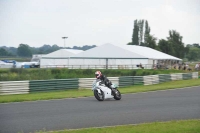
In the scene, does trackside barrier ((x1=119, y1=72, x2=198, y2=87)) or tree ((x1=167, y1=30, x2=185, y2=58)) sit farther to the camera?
tree ((x1=167, y1=30, x2=185, y2=58))

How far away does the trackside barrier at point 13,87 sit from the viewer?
21.1m

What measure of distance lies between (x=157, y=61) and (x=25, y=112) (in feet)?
174

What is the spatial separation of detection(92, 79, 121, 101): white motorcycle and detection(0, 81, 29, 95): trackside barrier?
6.22 m

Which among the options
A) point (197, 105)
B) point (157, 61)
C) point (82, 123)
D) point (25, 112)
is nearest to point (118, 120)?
point (82, 123)

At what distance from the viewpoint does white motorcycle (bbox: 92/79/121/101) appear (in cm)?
1750

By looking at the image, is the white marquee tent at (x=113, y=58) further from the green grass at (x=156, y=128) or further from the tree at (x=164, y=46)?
the green grass at (x=156, y=128)

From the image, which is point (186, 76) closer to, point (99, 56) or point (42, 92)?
point (42, 92)

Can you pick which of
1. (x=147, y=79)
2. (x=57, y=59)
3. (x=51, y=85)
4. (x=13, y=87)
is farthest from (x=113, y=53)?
(x=13, y=87)

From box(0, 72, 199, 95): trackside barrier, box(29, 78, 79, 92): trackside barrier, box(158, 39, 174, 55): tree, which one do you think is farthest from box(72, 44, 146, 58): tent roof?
box(29, 78, 79, 92): trackside barrier

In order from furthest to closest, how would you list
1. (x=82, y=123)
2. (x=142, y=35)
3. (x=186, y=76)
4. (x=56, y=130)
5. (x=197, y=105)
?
1. (x=142, y=35)
2. (x=186, y=76)
3. (x=197, y=105)
4. (x=82, y=123)
5. (x=56, y=130)

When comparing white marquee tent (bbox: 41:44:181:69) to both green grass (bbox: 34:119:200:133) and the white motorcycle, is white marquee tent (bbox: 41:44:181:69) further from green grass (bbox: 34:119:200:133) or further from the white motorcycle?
green grass (bbox: 34:119:200:133)

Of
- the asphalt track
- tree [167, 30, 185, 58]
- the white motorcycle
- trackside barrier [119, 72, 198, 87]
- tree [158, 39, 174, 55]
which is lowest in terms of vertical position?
the asphalt track

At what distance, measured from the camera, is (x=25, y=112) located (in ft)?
43.2

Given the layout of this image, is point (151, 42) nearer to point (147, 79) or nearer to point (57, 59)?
point (57, 59)
